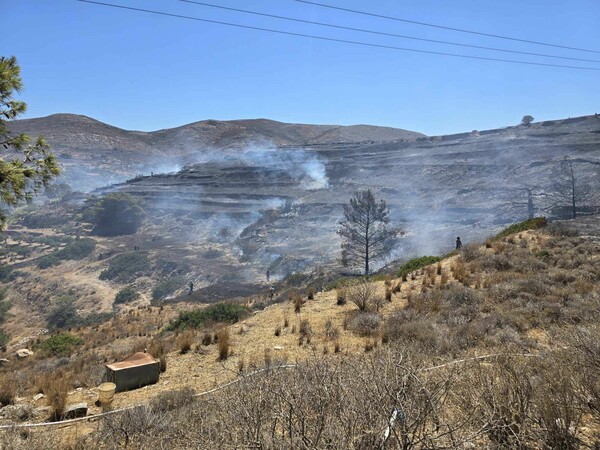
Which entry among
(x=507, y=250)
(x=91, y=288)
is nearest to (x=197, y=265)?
(x=91, y=288)

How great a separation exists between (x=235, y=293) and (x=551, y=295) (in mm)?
25230

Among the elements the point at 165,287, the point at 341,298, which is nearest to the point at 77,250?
the point at 165,287

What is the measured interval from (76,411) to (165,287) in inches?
1315

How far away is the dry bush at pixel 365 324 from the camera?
29.9 ft

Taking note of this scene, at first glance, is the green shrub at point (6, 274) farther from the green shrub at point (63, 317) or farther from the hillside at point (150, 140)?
the hillside at point (150, 140)

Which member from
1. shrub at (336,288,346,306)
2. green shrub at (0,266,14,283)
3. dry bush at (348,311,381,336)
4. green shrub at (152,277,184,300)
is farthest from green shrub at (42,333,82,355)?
green shrub at (0,266,14,283)

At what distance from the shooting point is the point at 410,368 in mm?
3268

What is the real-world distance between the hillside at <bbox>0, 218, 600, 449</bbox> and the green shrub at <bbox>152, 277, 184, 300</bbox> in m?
18.6

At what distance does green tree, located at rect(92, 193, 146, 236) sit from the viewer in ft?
212

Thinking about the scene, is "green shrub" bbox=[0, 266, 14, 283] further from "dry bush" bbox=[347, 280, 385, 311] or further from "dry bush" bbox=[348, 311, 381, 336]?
"dry bush" bbox=[348, 311, 381, 336]

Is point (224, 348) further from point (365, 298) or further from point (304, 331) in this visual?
point (365, 298)

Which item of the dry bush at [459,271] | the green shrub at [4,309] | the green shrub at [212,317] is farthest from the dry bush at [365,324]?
the green shrub at [4,309]

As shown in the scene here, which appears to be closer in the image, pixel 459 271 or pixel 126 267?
pixel 459 271

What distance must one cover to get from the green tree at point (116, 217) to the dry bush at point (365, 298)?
2410 inches
